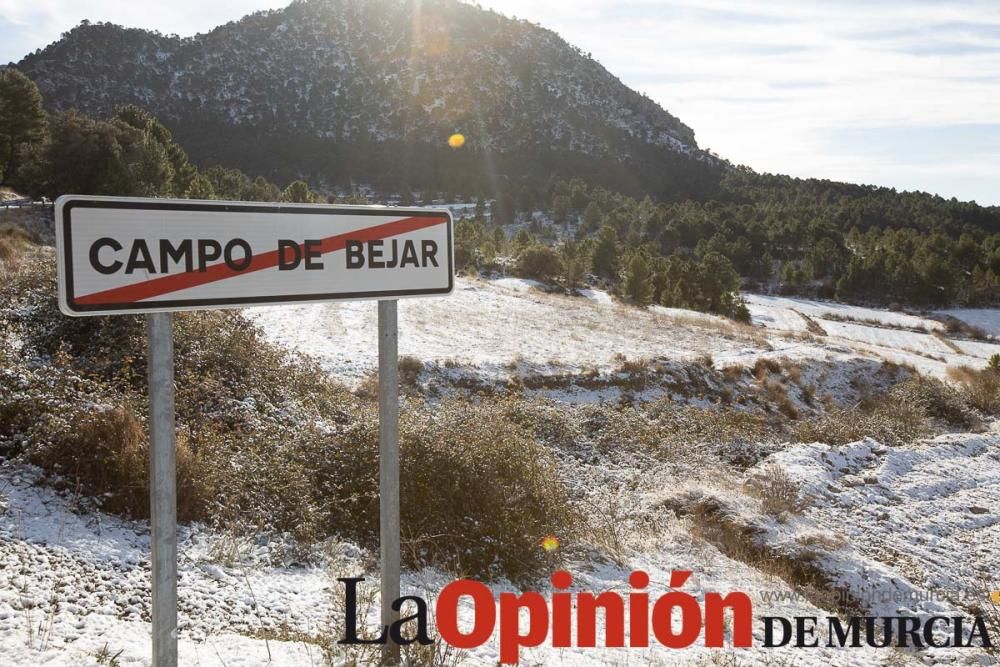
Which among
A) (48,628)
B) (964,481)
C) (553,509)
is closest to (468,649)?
(48,628)

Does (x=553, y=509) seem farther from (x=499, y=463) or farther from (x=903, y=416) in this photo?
(x=903, y=416)

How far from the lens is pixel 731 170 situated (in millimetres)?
166625

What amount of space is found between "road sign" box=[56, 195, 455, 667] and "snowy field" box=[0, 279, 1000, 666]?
1557mm

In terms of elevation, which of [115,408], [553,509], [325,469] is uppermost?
[115,408]

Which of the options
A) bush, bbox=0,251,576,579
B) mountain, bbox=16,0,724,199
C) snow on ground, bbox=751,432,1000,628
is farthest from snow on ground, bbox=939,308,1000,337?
mountain, bbox=16,0,724,199

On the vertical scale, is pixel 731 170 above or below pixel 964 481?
above

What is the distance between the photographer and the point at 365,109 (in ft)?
557

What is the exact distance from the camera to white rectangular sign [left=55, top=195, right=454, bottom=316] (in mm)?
1888

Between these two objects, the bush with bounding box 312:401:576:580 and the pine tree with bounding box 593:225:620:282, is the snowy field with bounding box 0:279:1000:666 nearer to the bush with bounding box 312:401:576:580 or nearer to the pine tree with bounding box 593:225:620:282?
the bush with bounding box 312:401:576:580

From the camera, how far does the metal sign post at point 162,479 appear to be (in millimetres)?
2027

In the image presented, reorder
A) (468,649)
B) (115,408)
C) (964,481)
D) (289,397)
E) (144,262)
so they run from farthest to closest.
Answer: (964,481)
(289,397)
(115,408)
(468,649)
(144,262)

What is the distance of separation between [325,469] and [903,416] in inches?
539

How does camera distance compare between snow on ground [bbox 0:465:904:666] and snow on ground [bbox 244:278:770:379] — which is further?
snow on ground [bbox 244:278:770:379]

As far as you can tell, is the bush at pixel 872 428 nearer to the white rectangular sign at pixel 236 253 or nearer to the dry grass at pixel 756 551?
the dry grass at pixel 756 551
